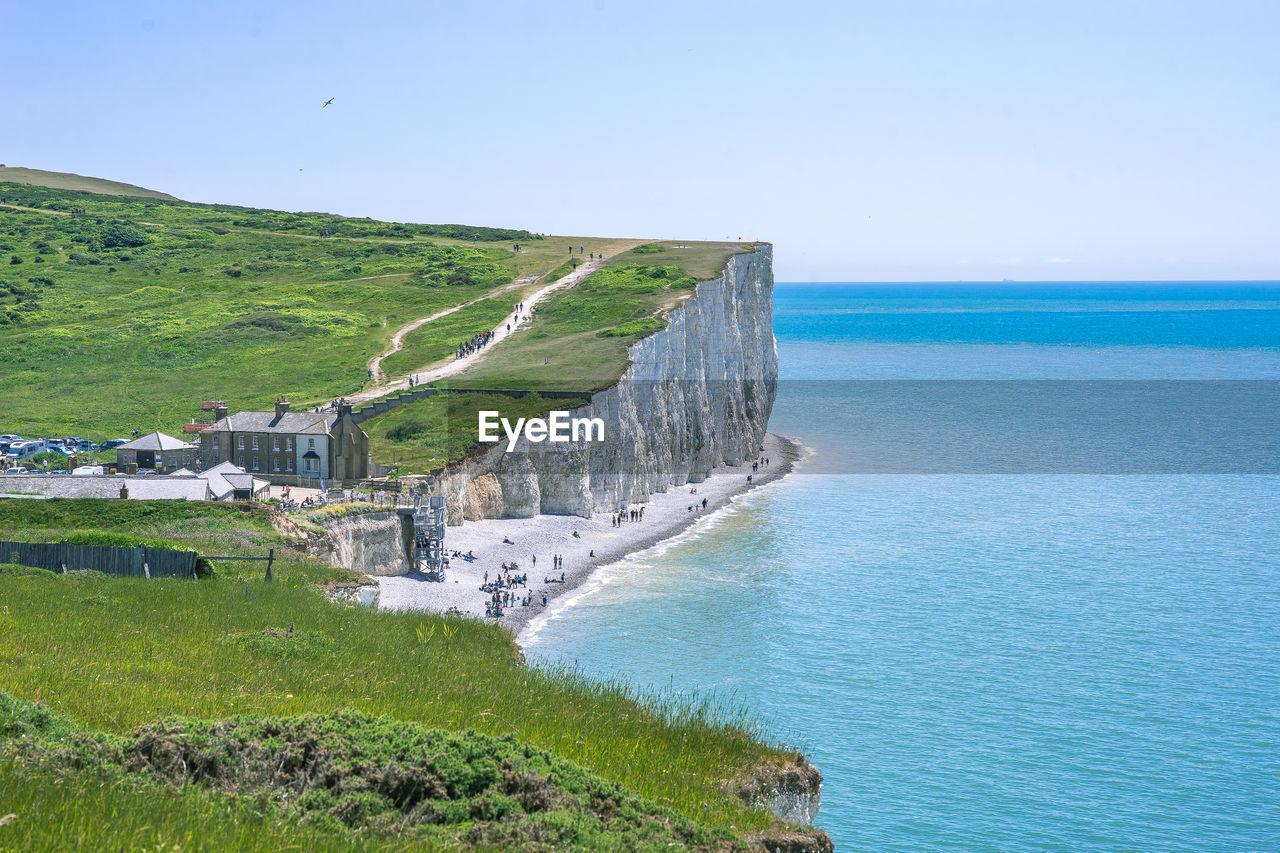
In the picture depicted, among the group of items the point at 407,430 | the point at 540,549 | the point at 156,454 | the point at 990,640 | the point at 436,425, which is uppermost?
the point at 436,425

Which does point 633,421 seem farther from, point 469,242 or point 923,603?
point 469,242

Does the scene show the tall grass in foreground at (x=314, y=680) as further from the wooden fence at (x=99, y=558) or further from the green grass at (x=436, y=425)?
the green grass at (x=436, y=425)

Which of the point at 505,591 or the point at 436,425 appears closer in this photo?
the point at 505,591

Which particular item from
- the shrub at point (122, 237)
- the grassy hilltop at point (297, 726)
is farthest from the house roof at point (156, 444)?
the shrub at point (122, 237)

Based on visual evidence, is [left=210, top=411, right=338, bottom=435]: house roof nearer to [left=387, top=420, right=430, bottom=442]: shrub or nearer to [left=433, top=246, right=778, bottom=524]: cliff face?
[left=433, top=246, right=778, bottom=524]: cliff face

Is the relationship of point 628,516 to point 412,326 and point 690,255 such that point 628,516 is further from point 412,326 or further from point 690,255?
point 690,255

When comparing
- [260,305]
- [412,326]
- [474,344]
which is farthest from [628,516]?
[260,305]
